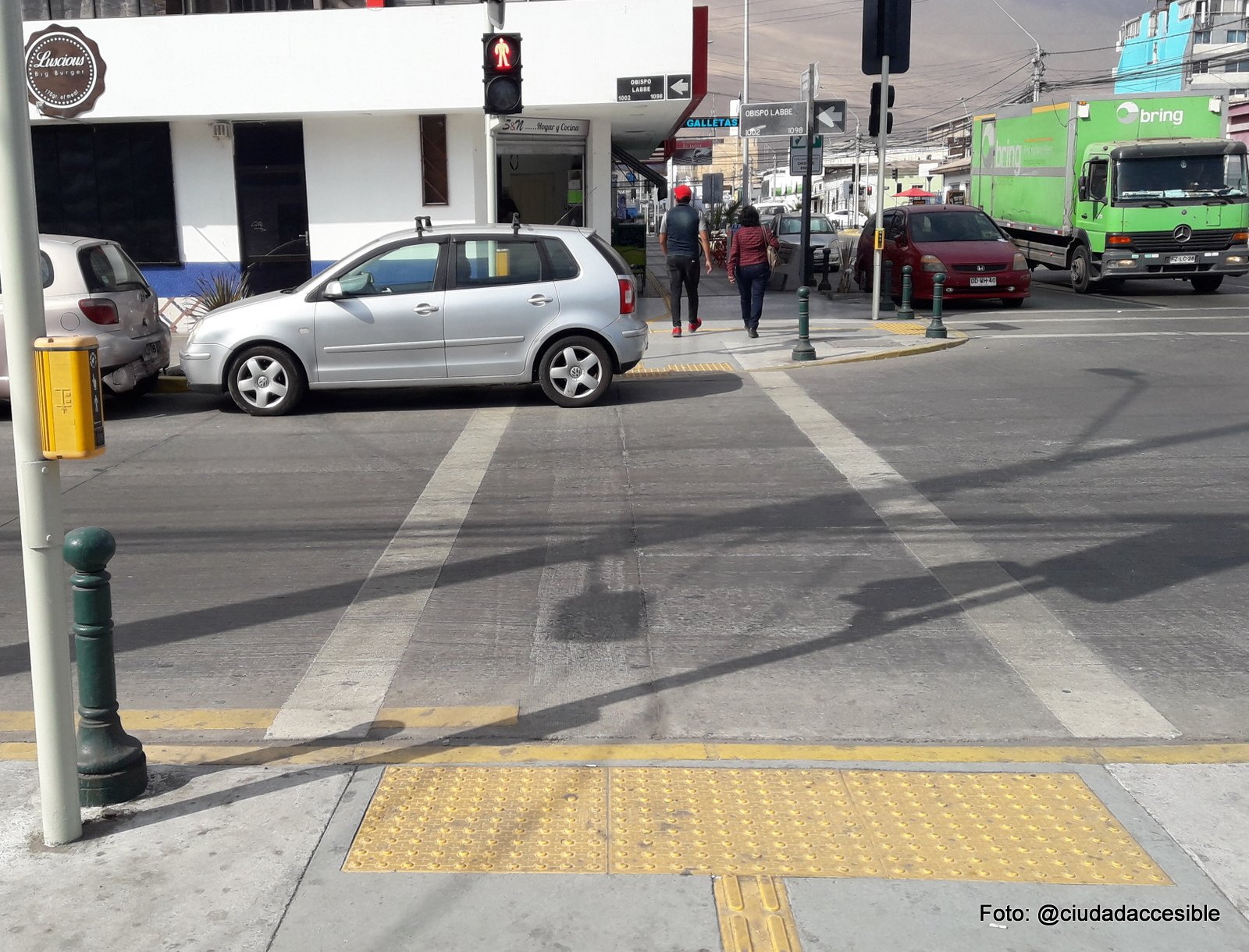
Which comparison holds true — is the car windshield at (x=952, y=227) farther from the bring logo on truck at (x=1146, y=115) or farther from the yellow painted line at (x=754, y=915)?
the yellow painted line at (x=754, y=915)

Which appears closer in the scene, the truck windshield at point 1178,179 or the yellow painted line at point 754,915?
the yellow painted line at point 754,915

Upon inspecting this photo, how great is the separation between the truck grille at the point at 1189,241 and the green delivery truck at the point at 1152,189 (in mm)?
13

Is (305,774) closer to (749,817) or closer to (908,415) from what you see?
(749,817)

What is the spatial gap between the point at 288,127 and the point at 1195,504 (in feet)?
47.5

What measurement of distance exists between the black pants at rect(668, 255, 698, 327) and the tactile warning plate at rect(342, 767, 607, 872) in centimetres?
1239

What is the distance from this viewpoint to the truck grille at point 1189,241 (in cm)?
2103

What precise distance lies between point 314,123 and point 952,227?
10.2 metres

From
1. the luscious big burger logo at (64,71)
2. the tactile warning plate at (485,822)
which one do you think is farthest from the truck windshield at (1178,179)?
the tactile warning plate at (485,822)

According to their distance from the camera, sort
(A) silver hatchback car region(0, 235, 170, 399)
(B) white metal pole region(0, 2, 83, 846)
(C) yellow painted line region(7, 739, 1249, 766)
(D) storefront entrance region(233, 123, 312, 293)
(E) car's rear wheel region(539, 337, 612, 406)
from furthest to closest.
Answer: (D) storefront entrance region(233, 123, 312, 293)
(E) car's rear wheel region(539, 337, 612, 406)
(A) silver hatchback car region(0, 235, 170, 399)
(C) yellow painted line region(7, 739, 1249, 766)
(B) white metal pole region(0, 2, 83, 846)

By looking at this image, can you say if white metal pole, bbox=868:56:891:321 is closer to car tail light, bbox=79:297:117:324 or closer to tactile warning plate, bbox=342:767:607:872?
car tail light, bbox=79:297:117:324

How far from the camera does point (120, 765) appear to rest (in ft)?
13.3

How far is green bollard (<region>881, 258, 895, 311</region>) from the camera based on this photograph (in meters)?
20.4

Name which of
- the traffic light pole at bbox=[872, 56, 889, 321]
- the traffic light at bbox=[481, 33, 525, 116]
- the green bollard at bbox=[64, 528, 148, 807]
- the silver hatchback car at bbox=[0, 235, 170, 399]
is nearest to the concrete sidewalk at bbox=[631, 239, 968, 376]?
the traffic light pole at bbox=[872, 56, 889, 321]

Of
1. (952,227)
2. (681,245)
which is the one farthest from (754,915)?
(952,227)
